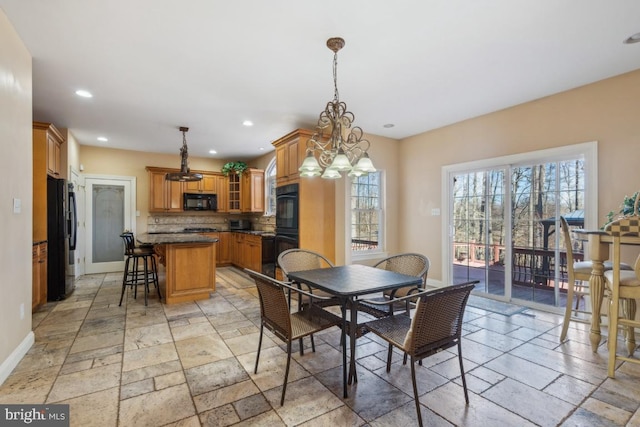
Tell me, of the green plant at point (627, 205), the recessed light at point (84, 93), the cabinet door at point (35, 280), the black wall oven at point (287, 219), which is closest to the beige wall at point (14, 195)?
the recessed light at point (84, 93)

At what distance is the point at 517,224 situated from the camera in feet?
13.8

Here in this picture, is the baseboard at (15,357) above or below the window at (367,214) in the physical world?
below

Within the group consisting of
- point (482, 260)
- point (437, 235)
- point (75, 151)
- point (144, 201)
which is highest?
point (75, 151)

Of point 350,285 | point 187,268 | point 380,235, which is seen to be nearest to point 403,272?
point 350,285

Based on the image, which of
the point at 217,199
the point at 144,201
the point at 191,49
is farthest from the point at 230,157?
the point at 191,49

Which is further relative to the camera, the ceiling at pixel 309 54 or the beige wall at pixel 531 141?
the beige wall at pixel 531 141

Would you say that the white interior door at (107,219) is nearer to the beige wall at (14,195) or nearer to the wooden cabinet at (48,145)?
the wooden cabinet at (48,145)

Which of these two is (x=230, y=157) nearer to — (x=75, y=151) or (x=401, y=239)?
(x=75, y=151)

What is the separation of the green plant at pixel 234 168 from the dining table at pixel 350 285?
16.5 feet

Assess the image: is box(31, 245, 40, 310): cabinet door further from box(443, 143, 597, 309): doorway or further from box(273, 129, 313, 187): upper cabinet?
box(443, 143, 597, 309): doorway

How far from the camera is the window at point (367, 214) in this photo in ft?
17.2

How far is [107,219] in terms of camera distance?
6551 mm

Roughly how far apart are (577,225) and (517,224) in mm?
655

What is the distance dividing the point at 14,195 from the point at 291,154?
3170 millimetres
